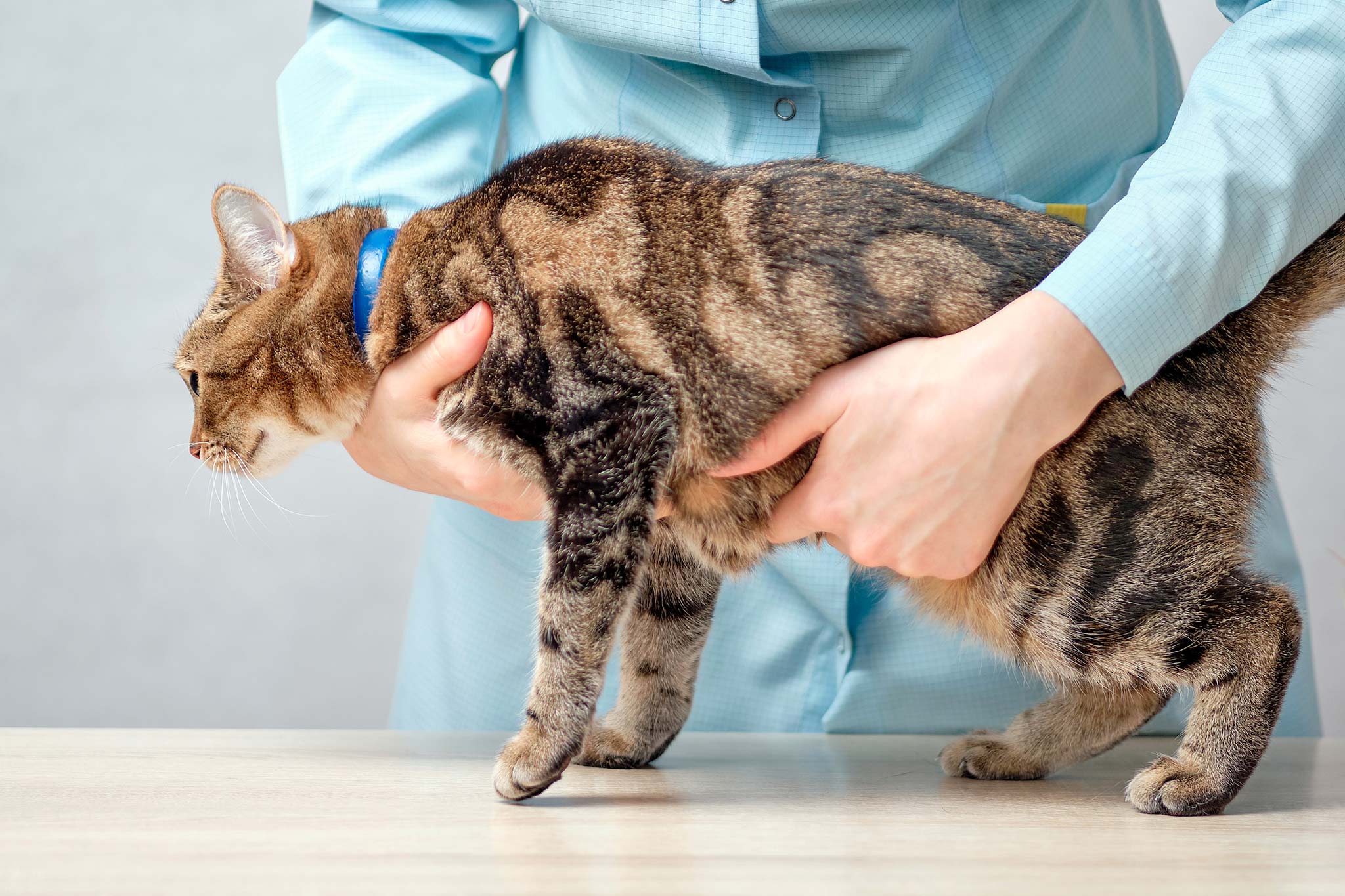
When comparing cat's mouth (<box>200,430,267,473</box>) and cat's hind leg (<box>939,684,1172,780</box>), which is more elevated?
cat's mouth (<box>200,430,267,473</box>)

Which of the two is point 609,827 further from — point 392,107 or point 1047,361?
point 392,107

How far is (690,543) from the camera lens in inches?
48.1

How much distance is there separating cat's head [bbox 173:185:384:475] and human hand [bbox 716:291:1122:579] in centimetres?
51

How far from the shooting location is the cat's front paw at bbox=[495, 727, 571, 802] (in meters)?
0.99

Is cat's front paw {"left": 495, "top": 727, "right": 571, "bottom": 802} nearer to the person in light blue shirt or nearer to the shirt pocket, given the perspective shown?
the person in light blue shirt

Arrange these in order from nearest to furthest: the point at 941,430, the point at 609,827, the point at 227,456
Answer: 1. the point at 609,827
2. the point at 941,430
3. the point at 227,456

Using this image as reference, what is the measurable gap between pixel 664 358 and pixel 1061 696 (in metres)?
0.61

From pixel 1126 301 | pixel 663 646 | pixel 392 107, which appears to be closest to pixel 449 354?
pixel 663 646

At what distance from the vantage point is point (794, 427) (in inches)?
43.0

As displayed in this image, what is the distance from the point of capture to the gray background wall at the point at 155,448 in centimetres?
228

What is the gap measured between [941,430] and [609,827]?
1.44 ft

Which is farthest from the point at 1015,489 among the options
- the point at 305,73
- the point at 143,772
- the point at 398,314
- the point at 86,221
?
the point at 86,221

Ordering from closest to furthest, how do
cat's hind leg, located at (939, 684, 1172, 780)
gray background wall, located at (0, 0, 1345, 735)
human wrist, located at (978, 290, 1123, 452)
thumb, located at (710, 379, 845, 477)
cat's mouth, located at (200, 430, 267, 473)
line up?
human wrist, located at (978, 290, 1123, 452) < thumb, located at (710, 379, 845, 477) < cat's hind leg, located at (939, 684, 1172, 780) < cat's mouth, located at (200, 430, 267, 473) < gray background wall, located at (0, 0, 1345, 735)

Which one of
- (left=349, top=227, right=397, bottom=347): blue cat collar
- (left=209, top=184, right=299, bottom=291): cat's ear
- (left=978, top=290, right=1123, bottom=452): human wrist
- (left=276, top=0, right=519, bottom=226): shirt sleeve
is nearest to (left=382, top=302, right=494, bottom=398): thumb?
(left=349, top=227, right=397, bottom=347): blue cat collar
